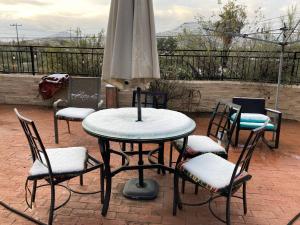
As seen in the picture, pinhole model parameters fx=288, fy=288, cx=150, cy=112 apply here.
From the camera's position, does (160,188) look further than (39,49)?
No

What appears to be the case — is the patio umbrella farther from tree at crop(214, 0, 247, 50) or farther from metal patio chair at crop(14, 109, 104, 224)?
tree at crop(214, 0, 247, 50)

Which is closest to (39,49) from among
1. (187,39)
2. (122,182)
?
(187,39)

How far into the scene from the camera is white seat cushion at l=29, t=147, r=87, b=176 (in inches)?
87.5

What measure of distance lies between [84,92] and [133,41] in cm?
244

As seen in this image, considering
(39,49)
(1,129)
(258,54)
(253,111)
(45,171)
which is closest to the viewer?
(45,171)

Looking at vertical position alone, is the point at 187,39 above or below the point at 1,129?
above

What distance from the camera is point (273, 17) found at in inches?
236

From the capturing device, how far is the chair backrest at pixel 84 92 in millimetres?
4461

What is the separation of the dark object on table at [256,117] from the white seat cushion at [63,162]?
93.3 inches

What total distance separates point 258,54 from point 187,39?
1.65 meters

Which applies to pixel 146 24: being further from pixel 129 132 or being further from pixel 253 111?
pixel 253 111

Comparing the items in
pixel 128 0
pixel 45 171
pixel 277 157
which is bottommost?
pixel 277 157

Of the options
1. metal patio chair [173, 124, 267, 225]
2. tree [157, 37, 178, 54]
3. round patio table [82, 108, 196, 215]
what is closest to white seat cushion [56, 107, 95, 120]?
round patio table [82, 108, 196, 215]

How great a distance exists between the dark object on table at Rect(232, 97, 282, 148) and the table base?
67.7 inches
